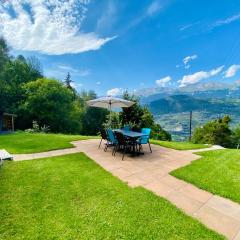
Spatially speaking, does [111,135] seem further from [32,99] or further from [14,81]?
[14,81]

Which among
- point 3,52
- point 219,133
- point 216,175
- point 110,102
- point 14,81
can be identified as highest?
point 3,52

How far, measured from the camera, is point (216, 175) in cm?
512

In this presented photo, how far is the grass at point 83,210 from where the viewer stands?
2.75 m

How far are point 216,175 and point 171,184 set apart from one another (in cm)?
153

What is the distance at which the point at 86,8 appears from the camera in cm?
1108

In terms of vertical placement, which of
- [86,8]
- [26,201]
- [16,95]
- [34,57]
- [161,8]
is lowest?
[26,201]

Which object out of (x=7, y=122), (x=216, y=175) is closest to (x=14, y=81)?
(x=7, y=122)

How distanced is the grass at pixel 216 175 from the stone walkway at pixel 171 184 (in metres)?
0.23

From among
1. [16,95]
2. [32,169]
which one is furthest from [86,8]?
[16,95]

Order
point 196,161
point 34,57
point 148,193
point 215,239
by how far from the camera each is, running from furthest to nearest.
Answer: point 34,57 < point 196,161 < point 148,193 < point 215,239

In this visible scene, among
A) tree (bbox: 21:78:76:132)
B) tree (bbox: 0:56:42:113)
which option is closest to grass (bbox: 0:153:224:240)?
tree (bbox: 0:56:42:113)

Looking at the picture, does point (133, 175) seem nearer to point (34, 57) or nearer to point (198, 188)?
point (198, 188)

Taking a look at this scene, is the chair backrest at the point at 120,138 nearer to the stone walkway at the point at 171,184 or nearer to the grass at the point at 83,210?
the stone walkway at the point at 171,184

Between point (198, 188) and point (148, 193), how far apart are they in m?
1.25
